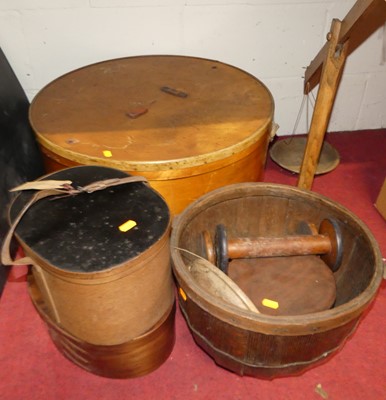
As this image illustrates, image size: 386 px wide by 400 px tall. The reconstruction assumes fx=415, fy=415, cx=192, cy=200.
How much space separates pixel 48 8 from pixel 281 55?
4.74 feet

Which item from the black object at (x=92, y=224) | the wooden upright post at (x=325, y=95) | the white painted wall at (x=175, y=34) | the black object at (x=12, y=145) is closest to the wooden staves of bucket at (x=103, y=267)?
the black object at (x=92, y=224)

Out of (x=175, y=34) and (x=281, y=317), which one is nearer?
(x=281, y=317)

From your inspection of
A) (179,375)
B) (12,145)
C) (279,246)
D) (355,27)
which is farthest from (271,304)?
(12,145)

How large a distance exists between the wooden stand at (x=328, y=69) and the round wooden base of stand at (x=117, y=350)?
1083 mm

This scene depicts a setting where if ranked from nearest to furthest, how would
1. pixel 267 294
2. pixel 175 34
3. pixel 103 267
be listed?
pixel 103 267 < pixel 267 294 < pixel 175 34

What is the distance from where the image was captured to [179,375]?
1.70 metres

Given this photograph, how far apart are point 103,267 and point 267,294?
0.73 m

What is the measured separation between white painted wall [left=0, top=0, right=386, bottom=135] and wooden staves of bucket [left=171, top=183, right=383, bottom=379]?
122 centimetres

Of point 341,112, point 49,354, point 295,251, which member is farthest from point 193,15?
point 49,354

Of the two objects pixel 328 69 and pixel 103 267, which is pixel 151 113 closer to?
pixel 328 69

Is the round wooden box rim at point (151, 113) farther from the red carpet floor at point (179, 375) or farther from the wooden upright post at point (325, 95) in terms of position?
the red carpet floor at point (179, 375)

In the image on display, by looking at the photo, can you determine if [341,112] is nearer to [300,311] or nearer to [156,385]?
[300,311]

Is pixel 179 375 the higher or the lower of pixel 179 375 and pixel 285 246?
the lower

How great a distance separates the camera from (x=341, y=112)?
3115 mm
